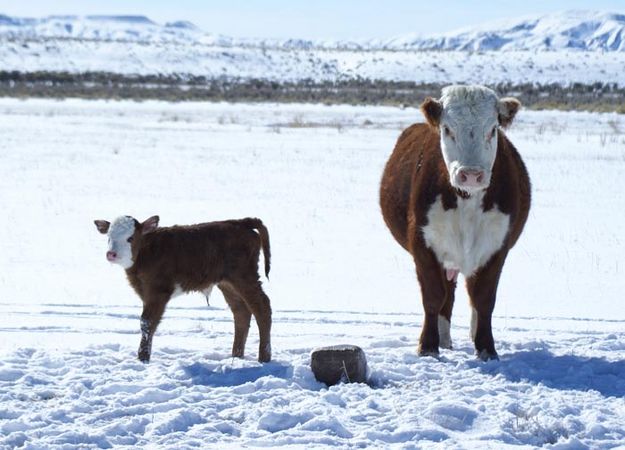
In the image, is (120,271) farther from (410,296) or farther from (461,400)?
(461,400)

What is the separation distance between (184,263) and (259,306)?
64cm

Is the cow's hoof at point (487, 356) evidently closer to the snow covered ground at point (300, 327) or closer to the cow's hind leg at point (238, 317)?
the snow covered ground at point (300, 327)

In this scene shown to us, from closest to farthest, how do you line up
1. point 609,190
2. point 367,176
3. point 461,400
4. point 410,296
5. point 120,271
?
point 461,400, point 410,296, point 120,271, point 609,190, point 367,176

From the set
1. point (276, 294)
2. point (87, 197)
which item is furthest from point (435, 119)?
point (87, 197)

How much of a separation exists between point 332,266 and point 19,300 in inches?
150

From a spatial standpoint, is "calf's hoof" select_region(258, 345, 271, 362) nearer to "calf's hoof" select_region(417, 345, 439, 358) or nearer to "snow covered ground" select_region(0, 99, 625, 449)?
"snow covered ground" select_region(0, 99, 625, 449)

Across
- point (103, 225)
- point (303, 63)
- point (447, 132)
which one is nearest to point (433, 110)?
point (447, 132)

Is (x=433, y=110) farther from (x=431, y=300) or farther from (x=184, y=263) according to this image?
(x=184, y=263)

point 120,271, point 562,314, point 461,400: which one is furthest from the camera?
point 120,271

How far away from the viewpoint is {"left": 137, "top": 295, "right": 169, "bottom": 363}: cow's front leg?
7367 millimetres

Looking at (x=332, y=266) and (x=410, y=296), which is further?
(x=332, y=266)

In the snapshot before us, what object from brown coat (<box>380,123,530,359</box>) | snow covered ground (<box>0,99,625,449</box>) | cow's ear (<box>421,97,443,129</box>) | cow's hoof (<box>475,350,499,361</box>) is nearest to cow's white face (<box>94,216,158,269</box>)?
snow covered ground (<box>0,99,625,449</box>)

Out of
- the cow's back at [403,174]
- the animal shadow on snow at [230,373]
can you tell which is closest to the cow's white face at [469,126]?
the cow's back at [403,174]

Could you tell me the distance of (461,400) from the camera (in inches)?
250
